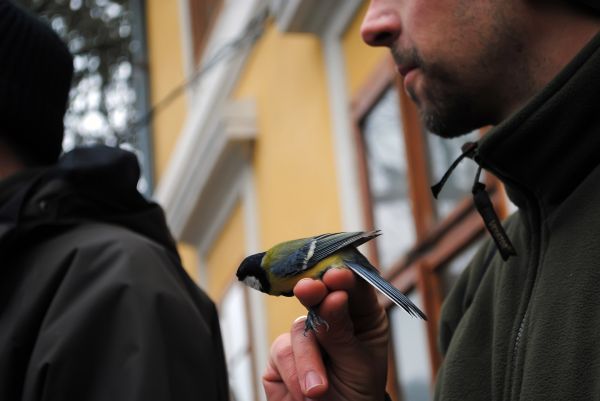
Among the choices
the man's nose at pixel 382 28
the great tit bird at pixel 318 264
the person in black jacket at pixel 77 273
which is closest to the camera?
the great tit bird at pixel 318 264

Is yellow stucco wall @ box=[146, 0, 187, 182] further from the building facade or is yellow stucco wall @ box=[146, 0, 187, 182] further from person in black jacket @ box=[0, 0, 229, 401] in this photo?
person in black jacket @ box=[0, 0, 229, 401]

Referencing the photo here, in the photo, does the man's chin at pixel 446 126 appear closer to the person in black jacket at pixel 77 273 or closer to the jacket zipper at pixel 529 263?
the jacket zipper at pixel 529 263

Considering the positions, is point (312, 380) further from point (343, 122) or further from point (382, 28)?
point (343, 122)

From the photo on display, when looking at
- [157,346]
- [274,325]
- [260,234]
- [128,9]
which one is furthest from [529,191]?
[128,9]

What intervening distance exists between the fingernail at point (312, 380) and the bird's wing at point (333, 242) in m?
0.19

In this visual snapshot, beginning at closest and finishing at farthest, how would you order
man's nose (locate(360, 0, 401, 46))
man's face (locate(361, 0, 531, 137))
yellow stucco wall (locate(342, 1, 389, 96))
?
man's face (locate(361, 0, 531, 137))
man's nose (locate(360, 0, 401, 46))
yellow stucco wall (locate(342, 1, 389, 96))

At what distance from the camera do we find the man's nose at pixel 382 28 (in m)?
2.66

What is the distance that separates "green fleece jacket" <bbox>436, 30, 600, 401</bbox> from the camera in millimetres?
2098

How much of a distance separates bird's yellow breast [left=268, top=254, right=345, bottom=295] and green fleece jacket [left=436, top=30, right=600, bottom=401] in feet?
1.10

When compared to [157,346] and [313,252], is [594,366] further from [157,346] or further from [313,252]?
[157,346]

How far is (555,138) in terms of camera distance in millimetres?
2291

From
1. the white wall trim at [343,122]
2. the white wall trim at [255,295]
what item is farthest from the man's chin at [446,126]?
the white wall trim at [255,295]

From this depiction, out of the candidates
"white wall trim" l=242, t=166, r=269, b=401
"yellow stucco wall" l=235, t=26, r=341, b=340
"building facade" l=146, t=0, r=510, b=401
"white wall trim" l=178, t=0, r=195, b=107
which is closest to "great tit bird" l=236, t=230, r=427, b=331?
"building facade" l=146, t=0, r=510, b=401

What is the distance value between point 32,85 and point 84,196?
38cm
